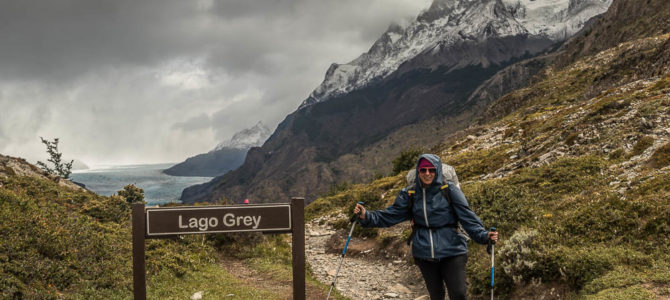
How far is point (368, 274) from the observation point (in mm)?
12469

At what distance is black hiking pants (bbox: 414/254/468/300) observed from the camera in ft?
16.7

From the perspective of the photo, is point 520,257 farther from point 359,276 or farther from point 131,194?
point 131,194

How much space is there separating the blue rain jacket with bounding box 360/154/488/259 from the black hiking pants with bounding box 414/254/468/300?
15 cm

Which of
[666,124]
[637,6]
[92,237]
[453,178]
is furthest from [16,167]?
[637,6]

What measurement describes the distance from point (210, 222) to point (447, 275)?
3535 millimetres

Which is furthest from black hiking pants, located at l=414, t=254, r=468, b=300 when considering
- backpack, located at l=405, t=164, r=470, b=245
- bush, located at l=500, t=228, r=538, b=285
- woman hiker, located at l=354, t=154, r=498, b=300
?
bush, located at l=500, t=228, r=538, b=285

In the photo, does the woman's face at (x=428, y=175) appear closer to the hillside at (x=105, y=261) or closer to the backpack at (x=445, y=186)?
the backpack at (x=445, y=186)

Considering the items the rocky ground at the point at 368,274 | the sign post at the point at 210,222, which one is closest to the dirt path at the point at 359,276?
the rocky ground at the point at 368,274

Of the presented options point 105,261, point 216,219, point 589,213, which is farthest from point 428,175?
point 105,261

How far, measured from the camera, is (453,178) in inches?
215

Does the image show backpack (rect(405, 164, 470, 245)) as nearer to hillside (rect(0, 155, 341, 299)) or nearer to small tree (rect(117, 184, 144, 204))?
hillside (rect(0, 155, 341, 299))

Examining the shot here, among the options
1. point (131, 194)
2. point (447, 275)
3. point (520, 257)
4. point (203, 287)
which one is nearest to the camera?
point (447, 275)

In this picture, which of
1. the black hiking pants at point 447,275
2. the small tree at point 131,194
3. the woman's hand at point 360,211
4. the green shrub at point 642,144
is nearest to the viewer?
the black hiking pants at point 447,275

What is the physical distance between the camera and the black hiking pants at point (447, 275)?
5.08 m
